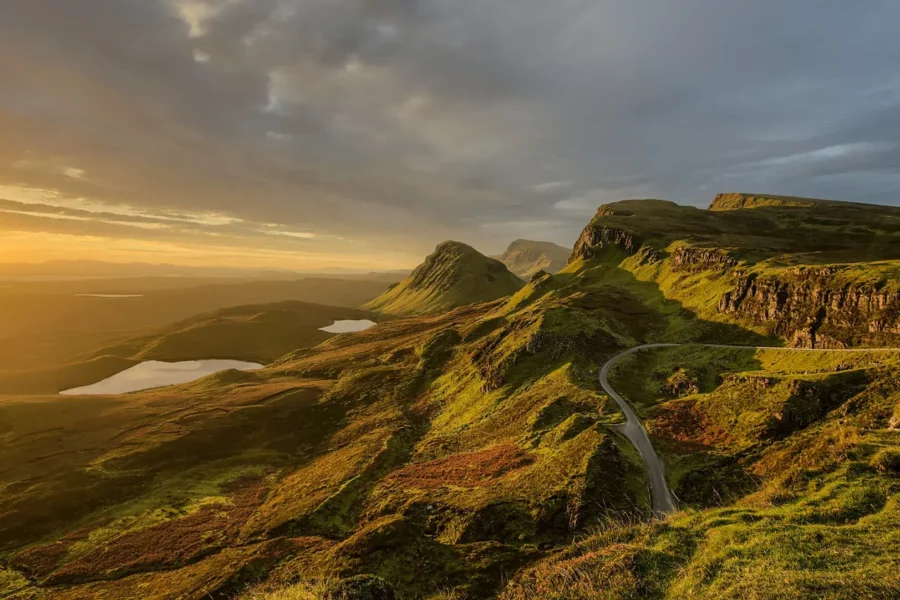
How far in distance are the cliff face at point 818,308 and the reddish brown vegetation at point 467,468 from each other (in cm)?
5522

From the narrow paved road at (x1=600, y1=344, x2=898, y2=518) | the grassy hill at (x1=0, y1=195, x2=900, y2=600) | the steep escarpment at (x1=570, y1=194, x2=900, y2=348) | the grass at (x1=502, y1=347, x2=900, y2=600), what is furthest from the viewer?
the steep escarpment at (x1=570, y1=194, x2=900, y2=348)

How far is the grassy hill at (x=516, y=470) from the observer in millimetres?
25858

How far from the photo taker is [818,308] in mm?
71000

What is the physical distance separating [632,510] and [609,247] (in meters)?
159

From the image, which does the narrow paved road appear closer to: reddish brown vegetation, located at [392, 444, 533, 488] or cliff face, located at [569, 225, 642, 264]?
reddish brown vegetation, located at [392, 444, 533, 488]

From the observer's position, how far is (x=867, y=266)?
73.1 m

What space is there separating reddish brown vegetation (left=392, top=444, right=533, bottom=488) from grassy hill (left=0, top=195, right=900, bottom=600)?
52 centimetres

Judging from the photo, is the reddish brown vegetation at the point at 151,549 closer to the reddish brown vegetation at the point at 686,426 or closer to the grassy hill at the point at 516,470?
the grassy hill at the point at 516,470

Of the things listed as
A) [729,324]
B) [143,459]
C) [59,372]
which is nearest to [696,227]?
[729,324]

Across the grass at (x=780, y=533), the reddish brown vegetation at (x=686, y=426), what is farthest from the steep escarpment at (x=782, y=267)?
the reddish brown vegetation at (x=686, y=426)

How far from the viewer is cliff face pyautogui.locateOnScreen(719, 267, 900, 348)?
61.2 meters

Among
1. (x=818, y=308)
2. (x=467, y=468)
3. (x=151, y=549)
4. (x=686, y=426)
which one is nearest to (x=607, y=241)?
(x=818, y=308)

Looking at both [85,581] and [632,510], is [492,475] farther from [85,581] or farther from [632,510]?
[85,581]

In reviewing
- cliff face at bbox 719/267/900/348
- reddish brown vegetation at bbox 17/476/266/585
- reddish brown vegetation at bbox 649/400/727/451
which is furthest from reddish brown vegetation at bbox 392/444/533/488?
cliff face at bbox 719/267/900/348
